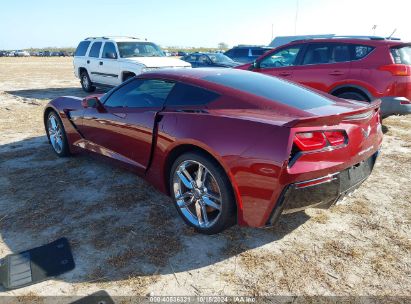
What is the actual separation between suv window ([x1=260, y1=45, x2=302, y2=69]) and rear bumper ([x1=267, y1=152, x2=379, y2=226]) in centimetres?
519

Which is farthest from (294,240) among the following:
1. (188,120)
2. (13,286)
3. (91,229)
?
(13,286)

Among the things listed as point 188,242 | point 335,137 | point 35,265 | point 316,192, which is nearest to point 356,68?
point 335,137

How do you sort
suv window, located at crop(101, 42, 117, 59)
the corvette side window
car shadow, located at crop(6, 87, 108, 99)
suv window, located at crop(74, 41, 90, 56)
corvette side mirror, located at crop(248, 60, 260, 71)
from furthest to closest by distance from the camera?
suv window, located at crop(74, 41, 90, 56) < car shadow, located at crop(6, 87, 108, 99) < suv window, located at crop(101, 42, 117, 59) < corvette side mirror, located at crop(248, 60, 260, 71) < the corvette side window

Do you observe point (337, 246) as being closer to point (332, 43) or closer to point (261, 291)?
point (261, 291)

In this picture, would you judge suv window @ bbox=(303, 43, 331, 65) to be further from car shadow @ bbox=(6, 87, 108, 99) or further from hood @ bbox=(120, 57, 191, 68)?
car shadow @ bbox=(6, 87, 108, 99)

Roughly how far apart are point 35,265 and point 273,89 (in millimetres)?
2650

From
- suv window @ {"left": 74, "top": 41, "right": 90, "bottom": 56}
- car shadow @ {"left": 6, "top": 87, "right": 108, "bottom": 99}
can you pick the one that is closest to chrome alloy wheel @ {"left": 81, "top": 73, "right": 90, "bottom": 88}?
car shadow @ {"left": 6, "top": 87, "right": 108, "bottom": 99}

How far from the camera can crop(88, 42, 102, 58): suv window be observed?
1156cm

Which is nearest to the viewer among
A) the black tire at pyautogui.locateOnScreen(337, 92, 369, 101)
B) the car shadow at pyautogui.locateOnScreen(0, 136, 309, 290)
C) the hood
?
the car shadow at pyautogui.locateOnScreen(0, 136, 309, 290)

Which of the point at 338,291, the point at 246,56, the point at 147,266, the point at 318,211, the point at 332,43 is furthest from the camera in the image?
the point at 246,56

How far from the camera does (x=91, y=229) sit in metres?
3.25

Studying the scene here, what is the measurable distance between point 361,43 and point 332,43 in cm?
61

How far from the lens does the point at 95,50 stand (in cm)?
1174

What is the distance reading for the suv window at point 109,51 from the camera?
10461 millimetres
